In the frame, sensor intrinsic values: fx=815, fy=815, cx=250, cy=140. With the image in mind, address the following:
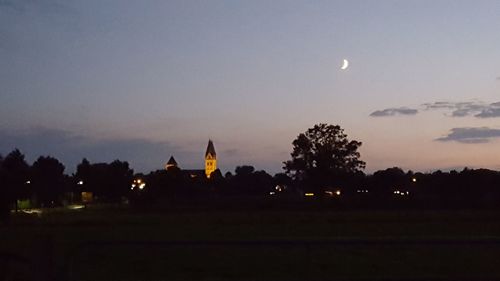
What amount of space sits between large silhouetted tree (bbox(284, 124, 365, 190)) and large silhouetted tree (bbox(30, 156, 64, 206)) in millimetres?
38357

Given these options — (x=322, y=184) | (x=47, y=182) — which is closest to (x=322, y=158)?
(x=322, y=184)

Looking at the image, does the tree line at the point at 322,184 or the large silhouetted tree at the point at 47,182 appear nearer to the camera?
the tree line at the point at 322,184

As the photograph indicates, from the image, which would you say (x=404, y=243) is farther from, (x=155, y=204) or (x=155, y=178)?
(x=155, y=178)

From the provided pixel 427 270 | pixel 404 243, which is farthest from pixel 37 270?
pixel 427 270

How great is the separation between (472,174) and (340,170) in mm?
32150

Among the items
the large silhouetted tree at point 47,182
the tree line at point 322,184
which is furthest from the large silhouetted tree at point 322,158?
the large silhouetted tree at point 47,182

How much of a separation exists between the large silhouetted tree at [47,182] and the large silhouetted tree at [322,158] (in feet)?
126

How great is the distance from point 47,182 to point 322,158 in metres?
45.8

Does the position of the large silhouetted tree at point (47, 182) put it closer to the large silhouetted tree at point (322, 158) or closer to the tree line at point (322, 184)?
the tree line at point (322, 184)

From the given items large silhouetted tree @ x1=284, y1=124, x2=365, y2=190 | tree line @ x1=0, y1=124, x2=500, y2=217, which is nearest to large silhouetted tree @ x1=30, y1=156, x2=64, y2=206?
tree line @ x1=0, y1=124, x2=500, y2=217

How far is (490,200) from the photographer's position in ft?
311

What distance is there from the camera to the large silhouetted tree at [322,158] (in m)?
136

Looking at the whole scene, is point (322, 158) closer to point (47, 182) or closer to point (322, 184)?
point (322, 184)

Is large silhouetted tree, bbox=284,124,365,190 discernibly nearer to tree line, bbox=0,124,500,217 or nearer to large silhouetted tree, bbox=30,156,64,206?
tree line, bbox=0,124,500,217
